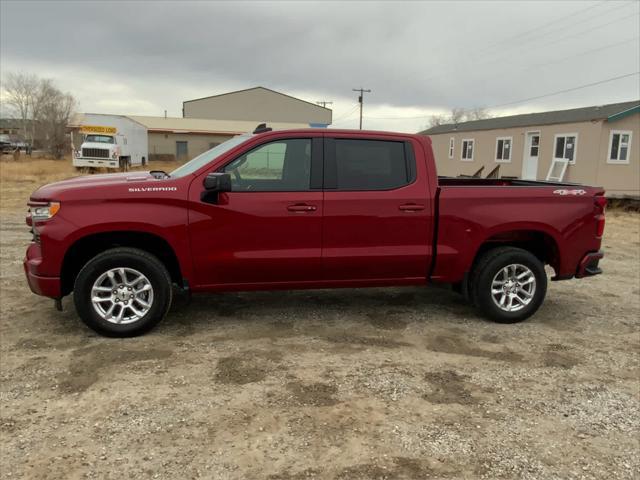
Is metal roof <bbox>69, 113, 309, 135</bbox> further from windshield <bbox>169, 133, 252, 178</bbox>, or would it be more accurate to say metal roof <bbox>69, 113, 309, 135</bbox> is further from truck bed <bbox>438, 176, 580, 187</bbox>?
windshield <bbox>169, 133, 252, 178</bbox>

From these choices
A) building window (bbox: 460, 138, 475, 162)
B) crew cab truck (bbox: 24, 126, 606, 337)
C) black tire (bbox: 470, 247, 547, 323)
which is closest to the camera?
crew cab truck (bbox: 24, 126, 606, 337)

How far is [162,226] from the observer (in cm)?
460

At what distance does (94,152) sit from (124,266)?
28.1 metres

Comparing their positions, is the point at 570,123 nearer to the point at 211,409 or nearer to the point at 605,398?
the point at 605,398

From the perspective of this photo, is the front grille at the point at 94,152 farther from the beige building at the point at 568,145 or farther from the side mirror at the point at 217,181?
the side mirror at the point at 217,181

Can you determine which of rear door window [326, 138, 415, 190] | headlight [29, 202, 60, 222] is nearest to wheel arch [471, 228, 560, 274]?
rear door window [326, 138, 415, 190]

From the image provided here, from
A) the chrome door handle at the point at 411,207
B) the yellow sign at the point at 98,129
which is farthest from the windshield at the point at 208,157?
the yellow sign at the point at 98,129

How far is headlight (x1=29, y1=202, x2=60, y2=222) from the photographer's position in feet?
14.6

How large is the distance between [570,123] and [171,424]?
2142 cm

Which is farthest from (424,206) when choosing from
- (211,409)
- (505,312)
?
(211,409)

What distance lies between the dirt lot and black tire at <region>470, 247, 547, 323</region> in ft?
0.61

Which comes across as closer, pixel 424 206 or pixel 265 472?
pixel 265 472

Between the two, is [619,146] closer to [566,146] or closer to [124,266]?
[566,146]

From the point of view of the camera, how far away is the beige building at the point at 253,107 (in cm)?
6109
